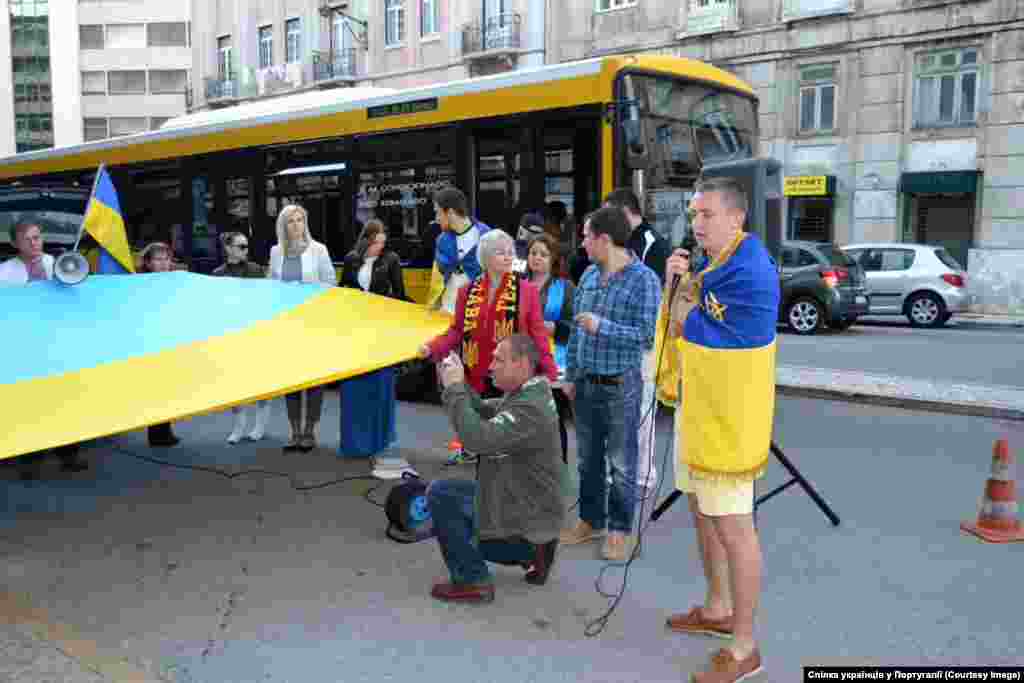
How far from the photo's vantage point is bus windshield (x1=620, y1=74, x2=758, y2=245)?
29.7 feet

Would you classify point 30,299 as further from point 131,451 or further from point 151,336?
point 131,451

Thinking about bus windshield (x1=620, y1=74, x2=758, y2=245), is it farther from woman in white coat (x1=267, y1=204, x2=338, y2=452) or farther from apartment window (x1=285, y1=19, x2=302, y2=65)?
apartment window (x1=285, y1=19, x2=302, y2=65)

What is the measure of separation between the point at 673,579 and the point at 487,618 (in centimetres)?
107

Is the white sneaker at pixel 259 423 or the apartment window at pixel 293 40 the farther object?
the apartment window at pixel 293 40

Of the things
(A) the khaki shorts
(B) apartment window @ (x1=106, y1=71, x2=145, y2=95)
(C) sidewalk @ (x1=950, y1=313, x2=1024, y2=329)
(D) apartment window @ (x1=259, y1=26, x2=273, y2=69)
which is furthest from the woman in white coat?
(B) apartment window @ (x1=106, y1=71, x2=145, y2=95)

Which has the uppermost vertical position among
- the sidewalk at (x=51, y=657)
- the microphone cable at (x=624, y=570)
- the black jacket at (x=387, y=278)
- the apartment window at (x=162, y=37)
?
the apartment window at (x=162, y=37)

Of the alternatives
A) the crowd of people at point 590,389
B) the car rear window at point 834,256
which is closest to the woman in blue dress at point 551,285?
the crowd of people at point 590,389

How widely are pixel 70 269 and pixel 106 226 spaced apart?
1000 mm

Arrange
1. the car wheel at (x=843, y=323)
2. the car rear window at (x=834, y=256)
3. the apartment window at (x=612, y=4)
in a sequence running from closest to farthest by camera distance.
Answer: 1. the car wheel at (x=843, y=323)
2. the car rear window at (x=834, y=256)
3. the apartment window at (x=612, y=4)

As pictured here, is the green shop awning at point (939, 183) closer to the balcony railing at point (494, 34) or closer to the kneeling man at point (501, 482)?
the balcony railing at point (494, 34)

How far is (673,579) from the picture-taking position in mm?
4887

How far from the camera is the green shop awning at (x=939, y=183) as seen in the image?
22984mm

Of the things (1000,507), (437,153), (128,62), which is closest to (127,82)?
(128,62)

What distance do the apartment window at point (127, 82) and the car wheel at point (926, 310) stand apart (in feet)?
204
